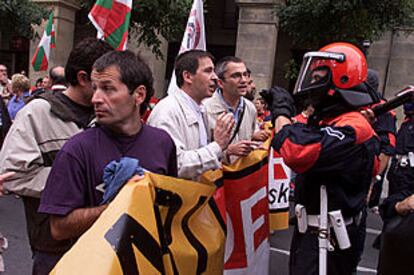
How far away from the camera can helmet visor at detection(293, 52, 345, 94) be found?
277 centimetres

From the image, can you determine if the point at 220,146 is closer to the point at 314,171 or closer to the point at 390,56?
the point at 314,171

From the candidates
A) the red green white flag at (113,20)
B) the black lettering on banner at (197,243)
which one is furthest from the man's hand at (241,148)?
the red green white flag at (113,20)

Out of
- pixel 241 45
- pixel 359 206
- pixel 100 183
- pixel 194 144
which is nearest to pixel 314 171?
pixel 359 206

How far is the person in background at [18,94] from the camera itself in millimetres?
7562

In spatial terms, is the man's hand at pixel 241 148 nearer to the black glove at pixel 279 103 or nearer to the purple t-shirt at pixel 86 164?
the black glove at pixel 279 103

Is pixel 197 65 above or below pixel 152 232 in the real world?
above

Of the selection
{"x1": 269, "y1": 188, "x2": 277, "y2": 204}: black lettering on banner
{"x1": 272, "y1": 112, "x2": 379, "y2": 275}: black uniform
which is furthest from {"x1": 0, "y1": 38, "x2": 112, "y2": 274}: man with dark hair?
{"x1": 269, "y1": 188, "x2": 277, "y2": 204}: black lettering on banner

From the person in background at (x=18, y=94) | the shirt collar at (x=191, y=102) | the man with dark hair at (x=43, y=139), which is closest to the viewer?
the man with dark hair at (x=43, y=139)

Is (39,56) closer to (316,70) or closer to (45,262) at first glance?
(316,70)

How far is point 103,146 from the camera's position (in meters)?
1.95

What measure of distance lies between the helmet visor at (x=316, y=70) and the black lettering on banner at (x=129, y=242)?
1532 mm

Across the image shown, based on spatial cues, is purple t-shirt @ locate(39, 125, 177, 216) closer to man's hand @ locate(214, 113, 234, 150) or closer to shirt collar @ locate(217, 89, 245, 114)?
man's hand @ locate(214, 113, 234, 150)

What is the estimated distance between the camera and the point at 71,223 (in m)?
1.83

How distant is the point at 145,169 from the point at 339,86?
140cm
